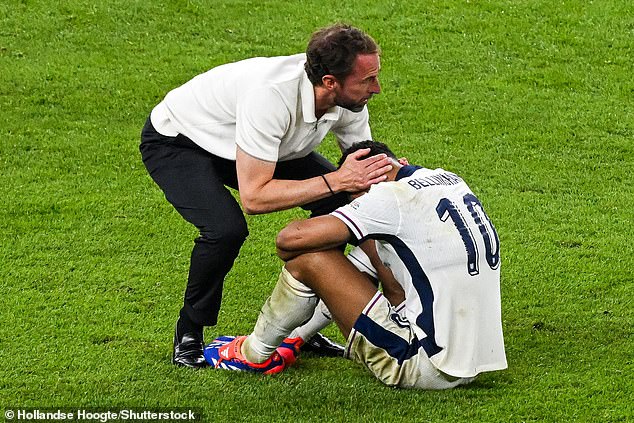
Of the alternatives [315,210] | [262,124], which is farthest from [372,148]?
[315,210]

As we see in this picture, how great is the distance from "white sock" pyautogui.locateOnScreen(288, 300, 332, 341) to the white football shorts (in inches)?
17.2

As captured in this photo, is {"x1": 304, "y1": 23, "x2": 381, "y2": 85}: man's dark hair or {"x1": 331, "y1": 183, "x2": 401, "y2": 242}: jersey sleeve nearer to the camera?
{"x1": 331, "y1": 183, "x2": 401, "y2": 242}: jersey sleeve

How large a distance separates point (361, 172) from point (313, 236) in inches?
12.7

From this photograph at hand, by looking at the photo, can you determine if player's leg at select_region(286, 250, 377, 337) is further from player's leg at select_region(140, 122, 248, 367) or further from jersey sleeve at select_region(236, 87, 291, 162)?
jersey sleeve at select_region(236, 87, 291, 162)

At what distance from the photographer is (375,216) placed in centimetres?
449

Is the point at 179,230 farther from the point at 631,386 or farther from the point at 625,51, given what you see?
the point at 625,51

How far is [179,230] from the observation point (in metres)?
6.94

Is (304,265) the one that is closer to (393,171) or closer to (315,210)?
(393,171)

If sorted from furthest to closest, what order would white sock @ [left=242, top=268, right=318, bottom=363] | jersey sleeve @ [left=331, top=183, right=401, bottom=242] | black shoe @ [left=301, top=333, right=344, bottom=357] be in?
black shoe @ [left=301, top=333, right=344, bottom=357] → white sock @ [left=242, top=268, right=318, bottom=363] → jersey sleeve @ [left=331, top=183, right=401, bottom=242]

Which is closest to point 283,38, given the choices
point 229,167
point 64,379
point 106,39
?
point 106,39

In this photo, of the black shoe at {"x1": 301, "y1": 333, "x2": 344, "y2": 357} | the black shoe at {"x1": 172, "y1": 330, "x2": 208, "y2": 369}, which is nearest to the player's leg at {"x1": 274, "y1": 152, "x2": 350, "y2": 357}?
the black shoe at {"x1": 301, "y1": 333, "x2": 344, "y2": 357}

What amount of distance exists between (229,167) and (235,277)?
1.16m

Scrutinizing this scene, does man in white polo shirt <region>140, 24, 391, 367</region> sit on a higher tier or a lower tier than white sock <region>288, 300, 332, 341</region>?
higher

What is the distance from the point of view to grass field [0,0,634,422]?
479cm
